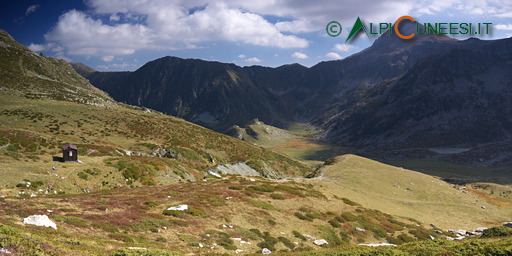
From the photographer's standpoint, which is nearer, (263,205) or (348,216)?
(263,205)

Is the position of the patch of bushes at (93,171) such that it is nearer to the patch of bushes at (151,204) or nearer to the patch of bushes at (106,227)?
the patch of bushes at (151,204)

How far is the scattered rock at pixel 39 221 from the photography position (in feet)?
57.2

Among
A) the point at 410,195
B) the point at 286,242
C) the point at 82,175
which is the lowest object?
the point at 410,195

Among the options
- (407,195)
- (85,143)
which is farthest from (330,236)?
(85,143)

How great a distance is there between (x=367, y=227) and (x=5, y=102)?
97.6 metres

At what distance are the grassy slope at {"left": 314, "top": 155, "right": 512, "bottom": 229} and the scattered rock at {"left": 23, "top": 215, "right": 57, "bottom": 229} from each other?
149ft

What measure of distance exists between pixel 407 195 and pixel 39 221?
70324 millimetres

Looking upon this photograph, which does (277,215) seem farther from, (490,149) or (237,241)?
(490,149)

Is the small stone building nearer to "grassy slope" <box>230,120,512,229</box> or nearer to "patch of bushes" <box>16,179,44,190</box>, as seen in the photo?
"patch of bushes" <box>16,179,44,190</box>

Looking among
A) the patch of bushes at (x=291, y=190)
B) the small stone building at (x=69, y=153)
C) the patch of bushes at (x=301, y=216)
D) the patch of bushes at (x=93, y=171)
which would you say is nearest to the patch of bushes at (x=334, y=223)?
the patch of bushes at (x=301, y=216)

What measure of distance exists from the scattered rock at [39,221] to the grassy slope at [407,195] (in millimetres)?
45360

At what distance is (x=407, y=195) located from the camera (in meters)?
64.9

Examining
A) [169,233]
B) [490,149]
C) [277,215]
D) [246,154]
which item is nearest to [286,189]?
[277,215]

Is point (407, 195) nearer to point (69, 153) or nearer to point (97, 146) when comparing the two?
point (69, 153)
